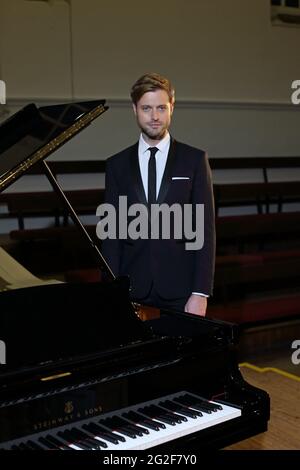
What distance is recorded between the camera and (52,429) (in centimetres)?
127

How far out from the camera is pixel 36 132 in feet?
6.04

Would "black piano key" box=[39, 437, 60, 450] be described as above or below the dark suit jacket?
below

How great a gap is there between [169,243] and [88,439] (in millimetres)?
838

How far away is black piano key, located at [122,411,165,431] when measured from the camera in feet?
4.51

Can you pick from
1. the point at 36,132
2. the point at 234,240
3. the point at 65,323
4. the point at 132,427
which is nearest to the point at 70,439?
the point at 132,427

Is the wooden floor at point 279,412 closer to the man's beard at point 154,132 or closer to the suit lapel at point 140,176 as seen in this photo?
the suit lapel at point 140,176

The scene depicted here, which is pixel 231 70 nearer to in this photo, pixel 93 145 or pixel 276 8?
pixel 276 8

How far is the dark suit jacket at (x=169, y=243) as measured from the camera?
1983mm

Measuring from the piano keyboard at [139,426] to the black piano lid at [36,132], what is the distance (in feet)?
2.25

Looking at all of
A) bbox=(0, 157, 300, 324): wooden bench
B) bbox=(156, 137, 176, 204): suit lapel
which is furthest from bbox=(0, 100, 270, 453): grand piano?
bbox=(0, 157, 300, 324): wooden bench

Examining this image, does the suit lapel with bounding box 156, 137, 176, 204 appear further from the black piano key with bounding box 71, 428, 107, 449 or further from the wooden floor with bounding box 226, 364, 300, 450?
the black piano key with bounding box 71, 428, 107, 449

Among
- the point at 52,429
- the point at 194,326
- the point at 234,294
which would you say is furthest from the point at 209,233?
the point at 234,294

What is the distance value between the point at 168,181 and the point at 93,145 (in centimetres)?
→ 324

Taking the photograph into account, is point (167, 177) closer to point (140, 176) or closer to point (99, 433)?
point (140, 176)
